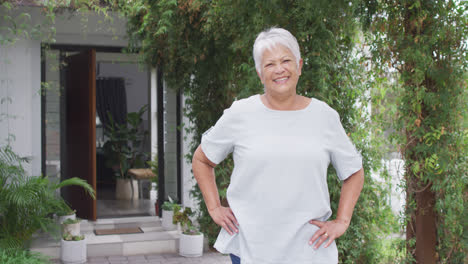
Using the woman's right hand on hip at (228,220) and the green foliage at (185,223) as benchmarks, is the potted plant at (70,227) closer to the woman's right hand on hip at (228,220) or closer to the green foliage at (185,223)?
the green foliage at (185,223)

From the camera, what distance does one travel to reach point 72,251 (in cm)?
527

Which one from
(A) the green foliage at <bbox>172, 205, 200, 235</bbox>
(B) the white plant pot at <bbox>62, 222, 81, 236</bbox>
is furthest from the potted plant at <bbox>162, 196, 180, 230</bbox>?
(B) the white plant pot at <bbox>62, 222, 81, 236</bbox>

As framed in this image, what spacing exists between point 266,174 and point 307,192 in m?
0.14

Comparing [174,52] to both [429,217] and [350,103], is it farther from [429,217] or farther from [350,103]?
[429,217]

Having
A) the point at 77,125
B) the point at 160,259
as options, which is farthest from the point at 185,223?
the point at 77,125

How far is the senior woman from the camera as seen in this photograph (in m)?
1.59

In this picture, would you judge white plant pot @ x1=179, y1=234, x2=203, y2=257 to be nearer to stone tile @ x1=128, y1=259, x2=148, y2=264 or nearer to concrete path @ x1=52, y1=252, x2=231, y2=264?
concrete path @ x1=52, y1=252, x2=231, y2=264

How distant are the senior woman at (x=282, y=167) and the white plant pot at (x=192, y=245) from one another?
12.9 ft

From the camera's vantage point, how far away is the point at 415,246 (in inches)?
134

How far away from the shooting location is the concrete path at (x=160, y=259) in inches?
213

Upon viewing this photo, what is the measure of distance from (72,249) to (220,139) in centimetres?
409

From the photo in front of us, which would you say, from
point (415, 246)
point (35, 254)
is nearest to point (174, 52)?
point (35, 254)

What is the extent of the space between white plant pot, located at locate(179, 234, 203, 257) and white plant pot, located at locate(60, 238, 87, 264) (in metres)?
1.10

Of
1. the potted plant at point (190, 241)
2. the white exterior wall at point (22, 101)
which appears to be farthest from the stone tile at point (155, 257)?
the white exterior wall at point (22, 101)
